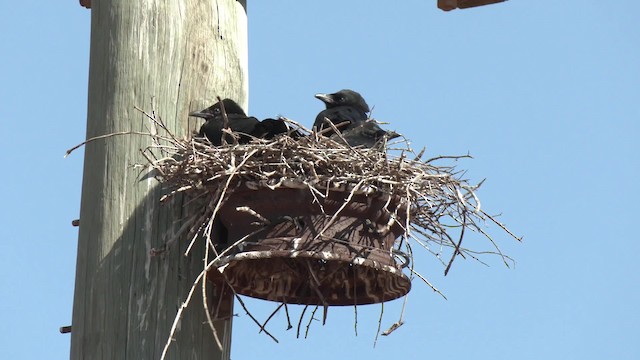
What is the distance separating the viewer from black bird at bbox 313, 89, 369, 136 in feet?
22.9

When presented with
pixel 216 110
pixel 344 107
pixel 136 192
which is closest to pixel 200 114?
pixel 216 110

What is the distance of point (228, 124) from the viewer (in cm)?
560

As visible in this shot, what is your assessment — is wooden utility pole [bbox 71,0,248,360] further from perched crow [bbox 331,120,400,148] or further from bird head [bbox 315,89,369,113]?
bird head [bbox 315,89,369,113]

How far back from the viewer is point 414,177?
5582 mm

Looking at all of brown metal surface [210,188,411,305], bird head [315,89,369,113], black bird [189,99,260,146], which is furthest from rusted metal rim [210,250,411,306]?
bird head [315,89,369,113]

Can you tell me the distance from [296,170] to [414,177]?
52cm

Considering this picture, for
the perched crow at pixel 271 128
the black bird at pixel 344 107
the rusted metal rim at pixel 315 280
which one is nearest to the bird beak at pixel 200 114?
the perched crow at pixel 271 128

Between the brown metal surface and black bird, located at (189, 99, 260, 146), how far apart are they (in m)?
0.42

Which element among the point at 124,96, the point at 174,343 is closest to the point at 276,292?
the point at 174,343

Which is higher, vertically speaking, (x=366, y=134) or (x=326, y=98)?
(x=326, y=98)

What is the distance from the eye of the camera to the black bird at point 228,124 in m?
5.75

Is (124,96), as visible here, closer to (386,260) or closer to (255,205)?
(255,205)

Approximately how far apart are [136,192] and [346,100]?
78.8 inches

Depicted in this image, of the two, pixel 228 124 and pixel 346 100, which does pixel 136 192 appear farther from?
pixel 346 100
